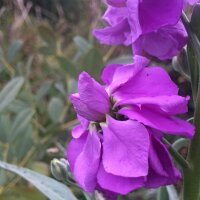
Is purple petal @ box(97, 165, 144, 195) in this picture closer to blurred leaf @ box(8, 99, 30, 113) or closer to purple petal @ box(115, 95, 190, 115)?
purple petal @ box(115, 95, 190, 115)

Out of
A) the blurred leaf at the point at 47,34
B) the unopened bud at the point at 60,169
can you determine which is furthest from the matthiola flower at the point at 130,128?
the blurred leaf at the point at 47,34

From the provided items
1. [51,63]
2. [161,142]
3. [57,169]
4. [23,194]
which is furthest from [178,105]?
[51,63]

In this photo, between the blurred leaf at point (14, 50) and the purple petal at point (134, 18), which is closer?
the purple petal at point (134, 18)

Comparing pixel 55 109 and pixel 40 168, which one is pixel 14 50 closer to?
pixel 55 109

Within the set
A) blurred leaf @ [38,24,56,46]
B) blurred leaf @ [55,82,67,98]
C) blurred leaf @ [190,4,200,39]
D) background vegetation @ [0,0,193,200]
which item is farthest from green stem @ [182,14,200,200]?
blurred leaf @ [38,24,56,46]

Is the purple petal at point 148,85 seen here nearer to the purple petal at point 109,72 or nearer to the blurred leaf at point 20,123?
the purple petal at point 109,72
